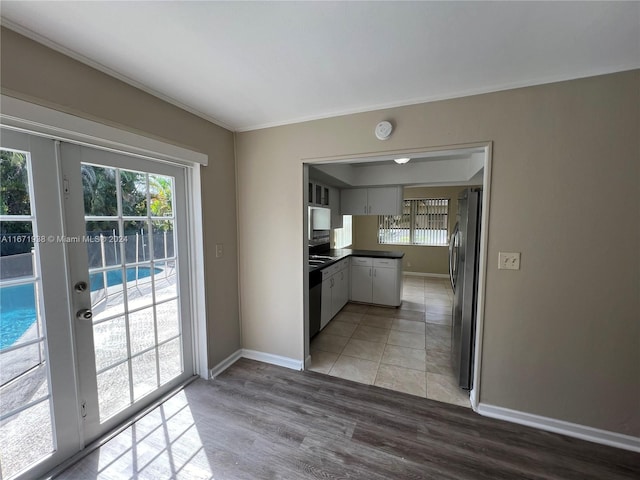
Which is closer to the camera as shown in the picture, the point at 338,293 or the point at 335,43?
the point at 335,43

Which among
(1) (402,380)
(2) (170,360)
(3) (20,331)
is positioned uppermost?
(3) (20,331)

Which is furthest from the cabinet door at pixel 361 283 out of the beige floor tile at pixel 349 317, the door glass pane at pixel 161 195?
the door glass pane at pixel 161 195

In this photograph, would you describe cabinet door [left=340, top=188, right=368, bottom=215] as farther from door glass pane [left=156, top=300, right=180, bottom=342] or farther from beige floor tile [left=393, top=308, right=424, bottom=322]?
door glass pane [left=156, top=300, right=180, bottom=342]

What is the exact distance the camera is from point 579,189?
1.69 metres

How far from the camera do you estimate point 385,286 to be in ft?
14.3

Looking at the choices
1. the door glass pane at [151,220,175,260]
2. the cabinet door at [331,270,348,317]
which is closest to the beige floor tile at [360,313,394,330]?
the cabinet door at [331,270,348,317]

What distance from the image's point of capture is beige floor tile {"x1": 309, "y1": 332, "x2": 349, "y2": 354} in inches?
119

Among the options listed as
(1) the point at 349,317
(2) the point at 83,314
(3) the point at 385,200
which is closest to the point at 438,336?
(1) the point at 349,317

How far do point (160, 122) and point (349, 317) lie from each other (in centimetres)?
337

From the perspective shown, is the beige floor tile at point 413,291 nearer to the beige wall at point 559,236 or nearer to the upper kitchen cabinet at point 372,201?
the upper kitchen cabinet at point 372,201

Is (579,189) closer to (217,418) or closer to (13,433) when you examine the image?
(217,418)

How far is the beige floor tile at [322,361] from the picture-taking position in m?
2.61

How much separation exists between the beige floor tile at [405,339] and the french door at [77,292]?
246 centimetres

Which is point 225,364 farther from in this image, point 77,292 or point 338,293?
point 338,293
